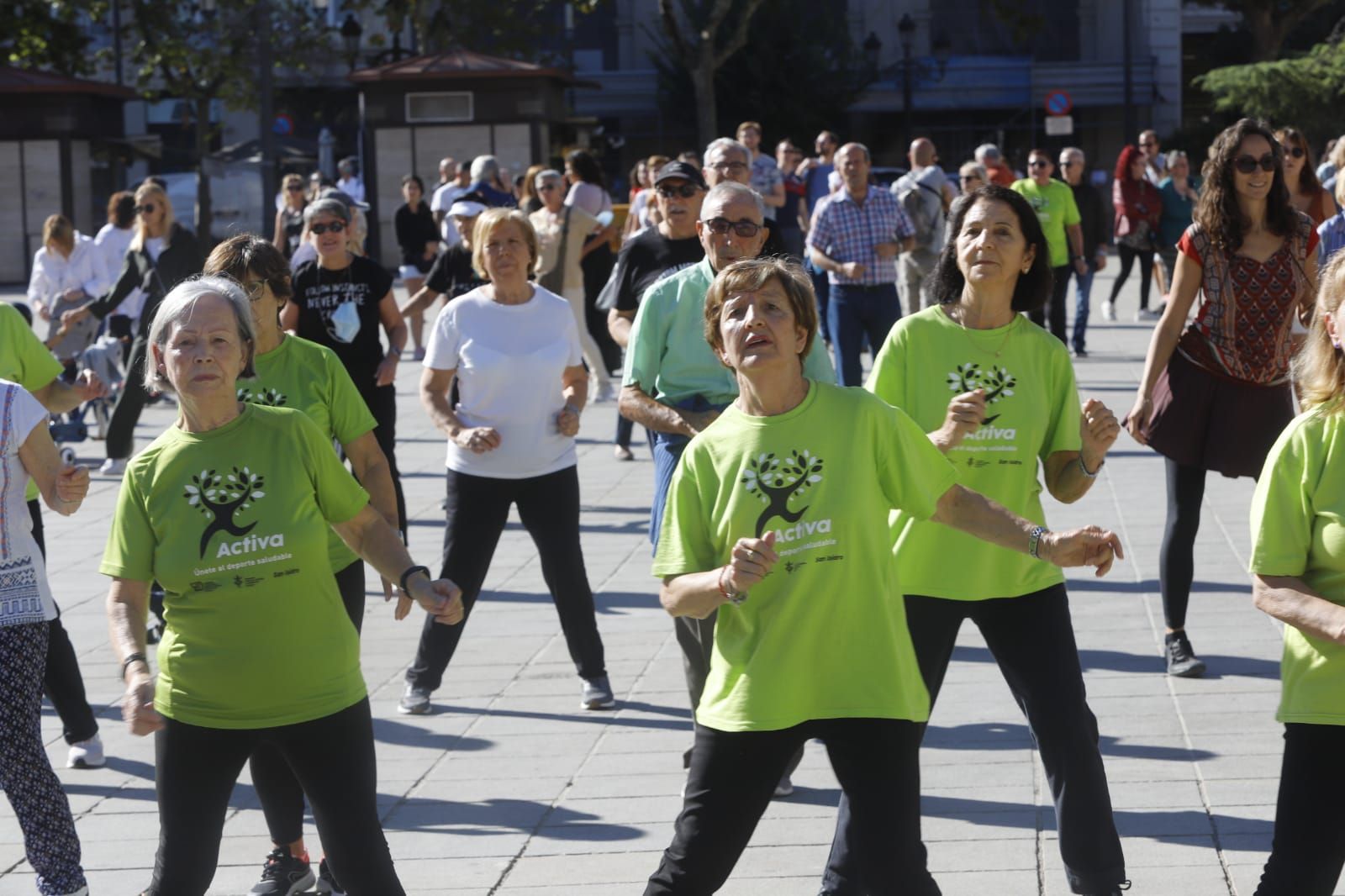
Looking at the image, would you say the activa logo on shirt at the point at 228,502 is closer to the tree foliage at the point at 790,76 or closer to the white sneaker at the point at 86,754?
the white sneaker at the point at 86,754

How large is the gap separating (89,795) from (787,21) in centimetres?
4820

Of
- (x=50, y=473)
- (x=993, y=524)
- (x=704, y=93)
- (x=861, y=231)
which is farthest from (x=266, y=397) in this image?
(x=704, y=93)

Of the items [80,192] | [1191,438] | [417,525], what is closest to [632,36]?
[80,192]

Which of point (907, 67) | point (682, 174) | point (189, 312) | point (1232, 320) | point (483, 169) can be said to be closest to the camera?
point (189, 312)

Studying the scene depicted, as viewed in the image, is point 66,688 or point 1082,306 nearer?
point 66,688

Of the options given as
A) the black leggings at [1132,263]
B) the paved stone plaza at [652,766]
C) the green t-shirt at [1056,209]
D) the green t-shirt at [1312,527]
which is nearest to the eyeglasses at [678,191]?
the paved stone plaza at [652,766]

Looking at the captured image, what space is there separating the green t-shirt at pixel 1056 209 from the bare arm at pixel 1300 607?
1275 centimetres

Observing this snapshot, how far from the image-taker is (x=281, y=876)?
194 inches

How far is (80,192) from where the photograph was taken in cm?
Answer: 3547

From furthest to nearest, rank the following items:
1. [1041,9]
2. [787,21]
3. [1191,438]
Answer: [1041,9]
[787,21]
[1191,438]

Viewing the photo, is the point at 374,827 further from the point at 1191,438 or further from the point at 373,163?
the point at 373,163

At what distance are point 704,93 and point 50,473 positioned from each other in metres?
30.2

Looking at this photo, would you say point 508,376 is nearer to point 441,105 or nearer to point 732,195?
point 732,195

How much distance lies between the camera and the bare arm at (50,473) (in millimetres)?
4797
